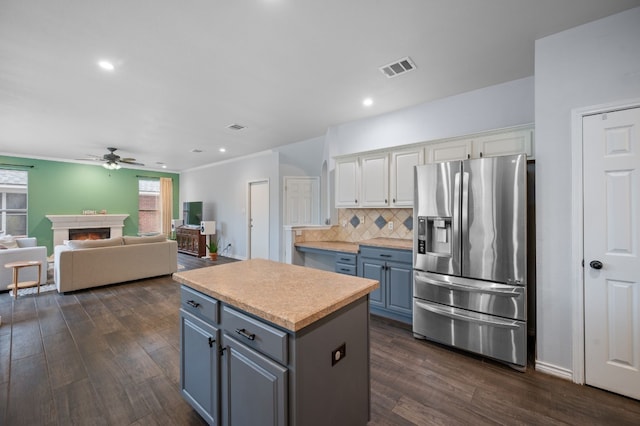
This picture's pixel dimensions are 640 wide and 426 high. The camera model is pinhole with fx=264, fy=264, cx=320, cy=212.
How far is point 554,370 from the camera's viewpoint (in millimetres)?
2133

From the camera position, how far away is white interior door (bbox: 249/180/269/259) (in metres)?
6.43

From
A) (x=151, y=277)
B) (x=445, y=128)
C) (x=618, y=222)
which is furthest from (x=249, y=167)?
(x=618, y=222)

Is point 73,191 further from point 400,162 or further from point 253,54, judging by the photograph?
point 400,162

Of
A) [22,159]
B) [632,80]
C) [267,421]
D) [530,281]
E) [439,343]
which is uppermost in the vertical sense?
[22,159]

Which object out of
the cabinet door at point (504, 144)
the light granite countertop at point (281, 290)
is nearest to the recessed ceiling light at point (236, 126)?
the light granite countertop at point (281, 290)

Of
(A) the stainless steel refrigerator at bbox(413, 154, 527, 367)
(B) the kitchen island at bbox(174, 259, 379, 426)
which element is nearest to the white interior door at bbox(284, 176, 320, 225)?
(A) the stainless steel refrigerator at bbox(413, 154, 527, 367)

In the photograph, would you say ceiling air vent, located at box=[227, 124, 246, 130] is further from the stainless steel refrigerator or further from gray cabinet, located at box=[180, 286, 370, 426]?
gray cabinet, located at box=[180, 286, 370, 426]

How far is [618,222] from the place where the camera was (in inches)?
74.8

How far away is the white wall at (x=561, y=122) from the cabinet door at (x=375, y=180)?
1625mm

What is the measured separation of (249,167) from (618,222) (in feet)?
21.3

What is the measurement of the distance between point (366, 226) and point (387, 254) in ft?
3.25

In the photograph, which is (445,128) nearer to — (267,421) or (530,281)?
(530,281)

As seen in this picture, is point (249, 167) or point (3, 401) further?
point (249, 167)

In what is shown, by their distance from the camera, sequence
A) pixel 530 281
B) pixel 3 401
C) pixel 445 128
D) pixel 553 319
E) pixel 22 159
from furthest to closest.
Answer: pixel 22 159
pixel 445 128
pixel 530 281
pixel 553 319
pixel 3 401
